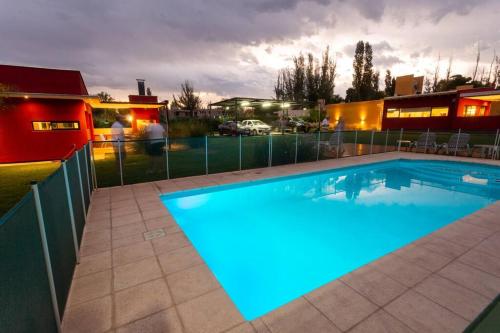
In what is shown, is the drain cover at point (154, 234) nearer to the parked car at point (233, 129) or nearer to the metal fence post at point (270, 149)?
the metal fence post at point (270, 149)

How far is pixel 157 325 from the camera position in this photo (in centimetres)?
204

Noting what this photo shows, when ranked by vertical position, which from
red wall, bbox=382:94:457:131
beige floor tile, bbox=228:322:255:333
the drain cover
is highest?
red wall, bbox=382:94:457:131

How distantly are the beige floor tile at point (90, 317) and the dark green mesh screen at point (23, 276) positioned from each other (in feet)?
0.86

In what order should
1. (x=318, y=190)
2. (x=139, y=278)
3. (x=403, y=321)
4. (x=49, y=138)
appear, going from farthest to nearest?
(x=49, y=138) → (x=318, y=190) → (x=139, y=278) → (x=403, y=321)

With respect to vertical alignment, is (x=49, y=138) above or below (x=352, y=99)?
below

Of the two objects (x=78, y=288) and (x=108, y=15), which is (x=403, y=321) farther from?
(x=108, y=15)

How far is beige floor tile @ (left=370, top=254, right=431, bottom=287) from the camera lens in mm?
2623

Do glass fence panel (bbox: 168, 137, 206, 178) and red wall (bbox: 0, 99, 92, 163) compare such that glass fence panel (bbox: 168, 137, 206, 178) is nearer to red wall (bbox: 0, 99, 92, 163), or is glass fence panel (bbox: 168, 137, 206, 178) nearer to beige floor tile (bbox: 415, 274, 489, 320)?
red wall (bbox: 0, 99, 92, 163)

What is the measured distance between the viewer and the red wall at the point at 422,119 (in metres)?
18.7

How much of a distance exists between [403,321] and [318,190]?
17.8ft

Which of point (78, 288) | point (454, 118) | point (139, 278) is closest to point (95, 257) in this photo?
point (78, 288)

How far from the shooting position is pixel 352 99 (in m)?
43.8

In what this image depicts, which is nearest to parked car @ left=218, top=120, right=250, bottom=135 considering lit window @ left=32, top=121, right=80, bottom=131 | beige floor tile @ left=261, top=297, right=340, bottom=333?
lit window @ left=32, top=121, right=80, bottom=131

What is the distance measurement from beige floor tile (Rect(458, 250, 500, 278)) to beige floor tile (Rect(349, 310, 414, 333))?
5.60 feet
